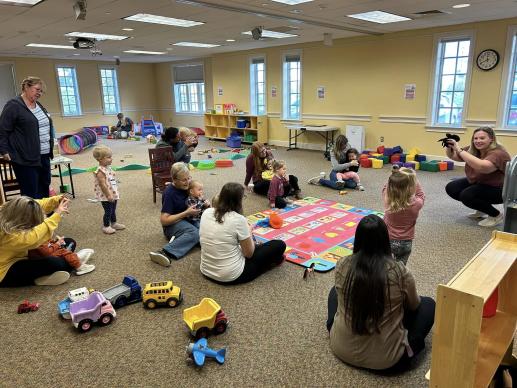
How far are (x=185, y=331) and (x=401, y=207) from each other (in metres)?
1.63

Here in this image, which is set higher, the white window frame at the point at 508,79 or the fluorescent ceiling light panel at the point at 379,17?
the fluorescent ceiling light panel at the point at 379,17

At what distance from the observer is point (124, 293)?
2.67m

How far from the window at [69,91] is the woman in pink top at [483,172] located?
1269cm

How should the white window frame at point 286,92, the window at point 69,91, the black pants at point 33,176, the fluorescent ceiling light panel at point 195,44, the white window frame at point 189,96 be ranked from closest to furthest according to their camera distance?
the black pants at point 33,176
the fluorescent ceiling light panel at point 195,44
the white window frame at point 286,92
the window at point 69,91
the white window frame at point 189,96

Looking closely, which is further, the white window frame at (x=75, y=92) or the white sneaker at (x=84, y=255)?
the white window frame at (x=75, y=92)

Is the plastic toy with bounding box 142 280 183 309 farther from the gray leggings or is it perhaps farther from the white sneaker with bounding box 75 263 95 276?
the gray leggings

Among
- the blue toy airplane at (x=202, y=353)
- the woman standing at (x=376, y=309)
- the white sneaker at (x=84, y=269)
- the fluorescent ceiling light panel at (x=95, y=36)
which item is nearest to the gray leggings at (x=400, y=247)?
the woman standing at (x=376, y=309)

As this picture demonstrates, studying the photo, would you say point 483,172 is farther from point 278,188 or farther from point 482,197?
point 278,188

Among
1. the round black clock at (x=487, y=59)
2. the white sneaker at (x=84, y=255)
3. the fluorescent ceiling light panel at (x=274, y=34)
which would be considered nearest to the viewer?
the white sneaker at (x=84, y=255)

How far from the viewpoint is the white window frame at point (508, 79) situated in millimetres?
6523

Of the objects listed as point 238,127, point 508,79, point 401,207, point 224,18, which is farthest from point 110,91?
point 401,207

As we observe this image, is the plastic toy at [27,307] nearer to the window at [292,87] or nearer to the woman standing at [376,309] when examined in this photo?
the woman standing at [376,309]

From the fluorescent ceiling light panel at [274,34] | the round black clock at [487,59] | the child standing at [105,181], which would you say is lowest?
the child standing at [105,181]

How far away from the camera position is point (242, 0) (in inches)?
203
